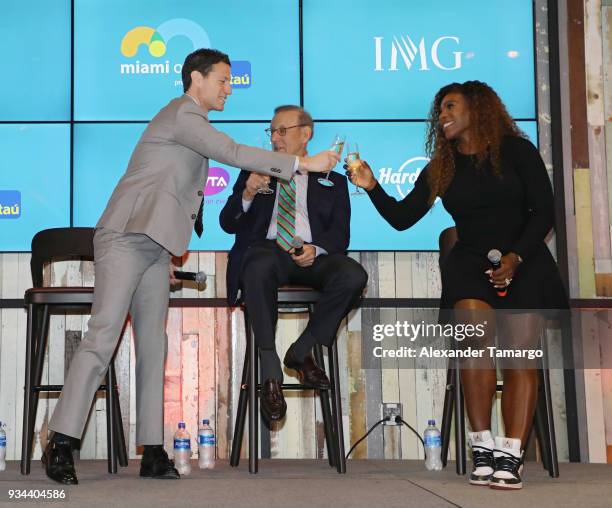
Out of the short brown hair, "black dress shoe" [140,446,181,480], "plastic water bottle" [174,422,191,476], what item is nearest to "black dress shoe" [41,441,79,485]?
"black dress shoe" [140,446,181,480]

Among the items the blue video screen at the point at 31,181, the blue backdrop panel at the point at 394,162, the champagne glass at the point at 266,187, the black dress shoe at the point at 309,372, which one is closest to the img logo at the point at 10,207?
the blue video screen at the point at 31,181

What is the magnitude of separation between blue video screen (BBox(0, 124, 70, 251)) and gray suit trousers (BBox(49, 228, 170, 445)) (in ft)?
4.17

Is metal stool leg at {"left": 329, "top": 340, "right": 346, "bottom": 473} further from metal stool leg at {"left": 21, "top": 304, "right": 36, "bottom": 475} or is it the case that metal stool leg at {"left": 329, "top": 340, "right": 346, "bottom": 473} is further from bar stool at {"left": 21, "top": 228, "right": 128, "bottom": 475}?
metal stool leg at {"left": 21, "top": 304, "right": 36, "bottom": 475}

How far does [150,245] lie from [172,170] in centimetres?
30

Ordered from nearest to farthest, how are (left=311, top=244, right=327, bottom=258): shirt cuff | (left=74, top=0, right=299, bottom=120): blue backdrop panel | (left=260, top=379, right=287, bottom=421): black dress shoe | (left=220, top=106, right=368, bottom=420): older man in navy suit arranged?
(left=260, top=379, right=287, bottom=421): black dress shoe
(left=220, top=106, right=368, bottom=420): older man in navy suit
(left=311, top=244, right=327, bottom=258): shirt cuff
(left=74, top=0, right=299, bottom=120): blue backdrop panel

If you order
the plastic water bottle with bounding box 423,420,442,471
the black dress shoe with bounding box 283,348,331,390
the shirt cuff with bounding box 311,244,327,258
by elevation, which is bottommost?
the plastic water bottle with bounding box 423,420,442,471

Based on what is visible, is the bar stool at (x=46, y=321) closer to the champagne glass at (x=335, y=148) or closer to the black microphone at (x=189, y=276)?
the black microphone at (x=189, y=276)

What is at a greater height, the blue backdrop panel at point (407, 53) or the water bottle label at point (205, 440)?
the blue backdrop panel at point (407, 53)

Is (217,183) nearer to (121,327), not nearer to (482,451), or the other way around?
(121,327)

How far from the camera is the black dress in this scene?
333cm

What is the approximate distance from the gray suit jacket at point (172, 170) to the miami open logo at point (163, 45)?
1316 mm

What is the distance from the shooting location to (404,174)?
4.67 metres

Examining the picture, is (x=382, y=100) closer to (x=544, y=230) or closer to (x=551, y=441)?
(x=544, y=230)

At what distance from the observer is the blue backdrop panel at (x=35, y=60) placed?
4.61m
